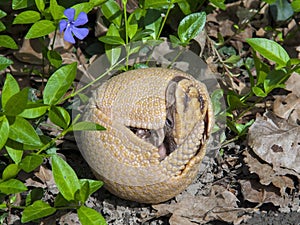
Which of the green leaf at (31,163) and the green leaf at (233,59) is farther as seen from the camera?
the green leaf at (233,59)

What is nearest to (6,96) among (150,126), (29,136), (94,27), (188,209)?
(29,136)

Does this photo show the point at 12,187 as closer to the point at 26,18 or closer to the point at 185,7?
the point at 26,18

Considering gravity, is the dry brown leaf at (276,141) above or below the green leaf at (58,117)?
below

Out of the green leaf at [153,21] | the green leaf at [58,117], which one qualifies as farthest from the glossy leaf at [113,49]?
the green leaf at [58,117]

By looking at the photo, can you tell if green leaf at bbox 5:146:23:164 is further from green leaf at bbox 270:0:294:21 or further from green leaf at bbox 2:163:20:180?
green leaf at bbox 270:0:294:21

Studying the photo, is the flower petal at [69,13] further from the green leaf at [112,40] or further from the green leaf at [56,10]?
the green leaf at [112,40]

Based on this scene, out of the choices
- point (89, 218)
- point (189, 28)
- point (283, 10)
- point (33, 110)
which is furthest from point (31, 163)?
point (283, 10)
